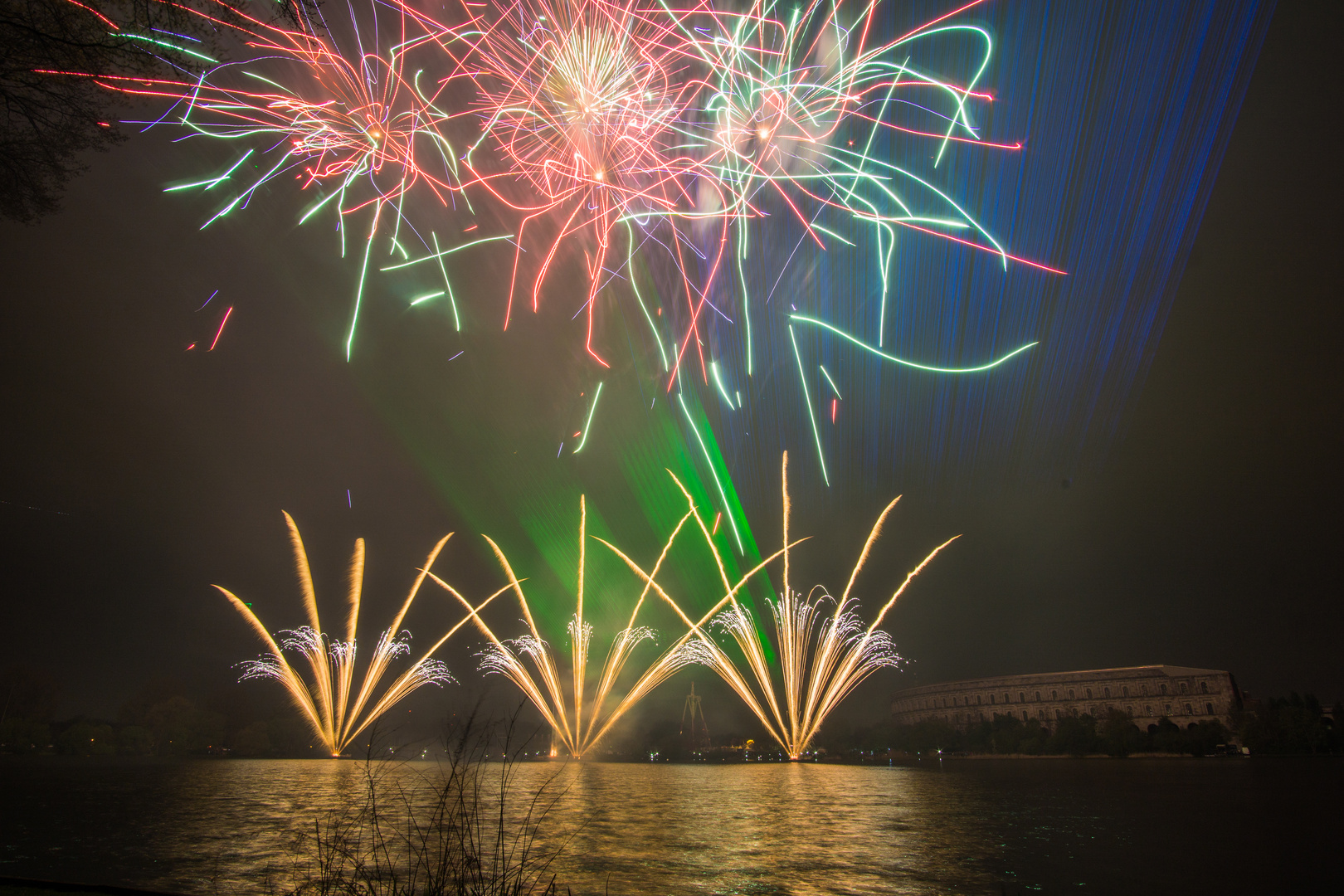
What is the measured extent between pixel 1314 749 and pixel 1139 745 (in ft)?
43.5

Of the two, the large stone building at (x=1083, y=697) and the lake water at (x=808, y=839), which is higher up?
the large stone building at (x=1083, y=697)

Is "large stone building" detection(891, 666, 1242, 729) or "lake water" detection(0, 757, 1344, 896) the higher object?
"large stone building" detection(891, 666, 1242, 729)

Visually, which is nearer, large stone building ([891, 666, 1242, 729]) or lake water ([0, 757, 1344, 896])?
lake water ([0, 757, 1344, 896])

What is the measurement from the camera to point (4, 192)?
26.5 ft

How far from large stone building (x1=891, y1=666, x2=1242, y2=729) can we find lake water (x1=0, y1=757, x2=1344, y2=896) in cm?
8192

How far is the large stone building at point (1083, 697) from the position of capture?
85500mm

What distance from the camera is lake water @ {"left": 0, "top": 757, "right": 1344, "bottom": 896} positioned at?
8.23 metres

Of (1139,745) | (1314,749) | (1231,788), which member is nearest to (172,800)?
(1231,788)

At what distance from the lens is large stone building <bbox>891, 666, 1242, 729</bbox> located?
8550 cm

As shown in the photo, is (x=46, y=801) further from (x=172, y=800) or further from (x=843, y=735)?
(x=843, y=735)

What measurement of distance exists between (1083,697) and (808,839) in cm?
11013

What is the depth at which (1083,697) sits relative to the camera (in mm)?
97500

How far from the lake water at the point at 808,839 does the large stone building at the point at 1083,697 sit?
8192 centimetres

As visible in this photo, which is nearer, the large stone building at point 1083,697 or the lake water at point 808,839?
the lake water at point 808,839
